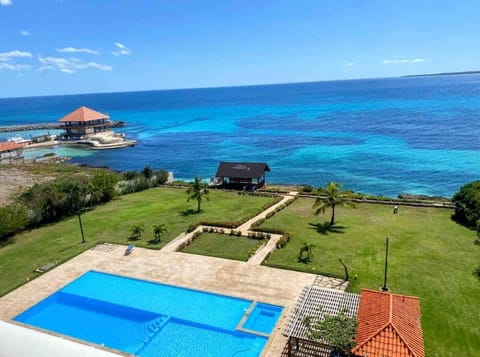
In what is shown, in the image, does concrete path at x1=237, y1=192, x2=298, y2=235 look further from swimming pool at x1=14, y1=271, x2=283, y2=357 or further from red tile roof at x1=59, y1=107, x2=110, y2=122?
red tile roof at x1=59, y1=107, x2=110, y2=122

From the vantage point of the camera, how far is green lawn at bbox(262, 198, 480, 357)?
19031 mm

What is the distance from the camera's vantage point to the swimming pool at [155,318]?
18469 millimetres

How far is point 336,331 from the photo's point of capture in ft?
51.0

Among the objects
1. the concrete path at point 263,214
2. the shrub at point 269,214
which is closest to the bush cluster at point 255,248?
the concrete path at point 263,214

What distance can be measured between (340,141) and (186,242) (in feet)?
211

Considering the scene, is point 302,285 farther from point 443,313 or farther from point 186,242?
point 186,242

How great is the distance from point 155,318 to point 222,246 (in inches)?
381

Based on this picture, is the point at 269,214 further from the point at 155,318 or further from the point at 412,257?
the point at 155,318

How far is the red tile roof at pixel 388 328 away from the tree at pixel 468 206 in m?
18.4

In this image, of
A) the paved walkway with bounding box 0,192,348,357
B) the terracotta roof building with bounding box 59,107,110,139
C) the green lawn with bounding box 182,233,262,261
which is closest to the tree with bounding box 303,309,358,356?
the paved walkway with bounding box 0,192,348,357

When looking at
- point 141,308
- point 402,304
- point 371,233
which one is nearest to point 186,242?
point 141,308

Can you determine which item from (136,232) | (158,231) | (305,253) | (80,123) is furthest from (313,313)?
(80,123)

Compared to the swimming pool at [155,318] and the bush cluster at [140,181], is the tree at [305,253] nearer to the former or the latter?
the swimming pool at [155,318]

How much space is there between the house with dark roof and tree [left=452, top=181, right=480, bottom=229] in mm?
22115
